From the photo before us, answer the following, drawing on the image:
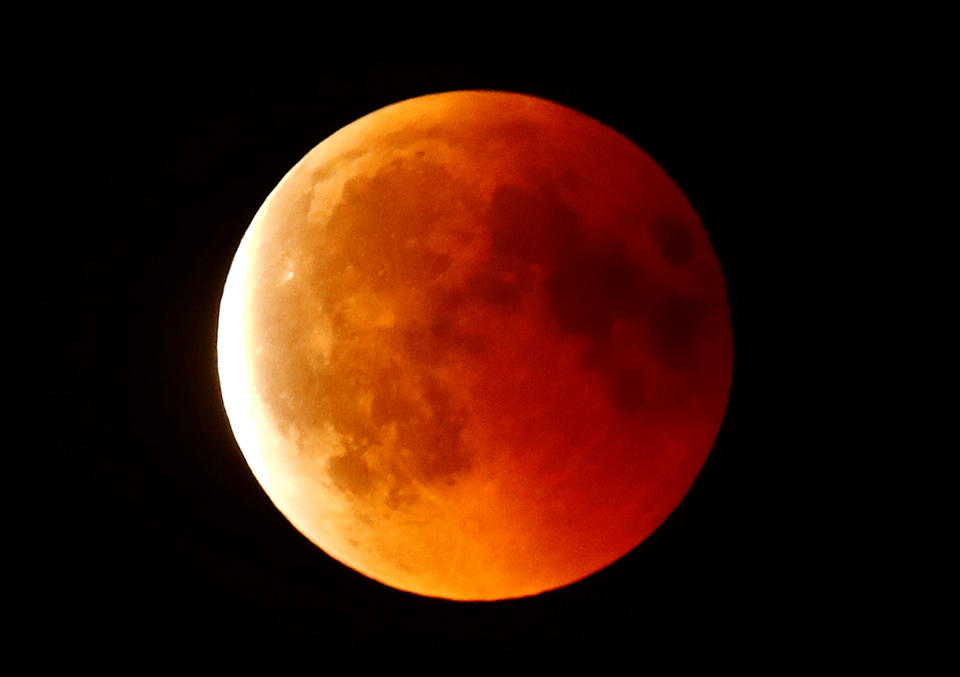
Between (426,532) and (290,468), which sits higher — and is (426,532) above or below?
below

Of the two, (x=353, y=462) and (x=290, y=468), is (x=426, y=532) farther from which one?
(x=290, y=468)

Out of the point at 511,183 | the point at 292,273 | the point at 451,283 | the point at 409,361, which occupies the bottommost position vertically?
the point at 409,361

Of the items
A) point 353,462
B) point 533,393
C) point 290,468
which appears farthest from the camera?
point 290,468

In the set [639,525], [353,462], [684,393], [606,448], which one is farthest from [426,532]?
[684,393]

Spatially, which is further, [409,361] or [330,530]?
[330,530]

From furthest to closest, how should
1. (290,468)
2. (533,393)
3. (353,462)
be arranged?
(290,468) < (353,462) < (533,393)

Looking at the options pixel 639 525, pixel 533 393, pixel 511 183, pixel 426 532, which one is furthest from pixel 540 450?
pixel 511 183
